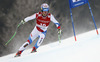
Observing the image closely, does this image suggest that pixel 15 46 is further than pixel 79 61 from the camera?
Yes

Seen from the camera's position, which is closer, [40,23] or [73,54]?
[73,54]

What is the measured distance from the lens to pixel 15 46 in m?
6.89

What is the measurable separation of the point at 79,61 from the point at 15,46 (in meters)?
5.33

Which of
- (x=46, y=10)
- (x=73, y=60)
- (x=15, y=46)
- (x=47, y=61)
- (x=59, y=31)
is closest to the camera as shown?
(x=73, y=60)

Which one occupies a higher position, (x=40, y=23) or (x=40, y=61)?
(x=40, y=23)

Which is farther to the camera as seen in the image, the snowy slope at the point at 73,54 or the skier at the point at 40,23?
the skier at the point at 40,23

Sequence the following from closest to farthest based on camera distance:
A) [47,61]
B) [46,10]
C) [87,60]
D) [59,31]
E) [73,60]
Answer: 1. [87,60]
2. [73,60]
3. [47,61]
4. [46,10]
5. [59,31]

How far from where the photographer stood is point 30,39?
419cm

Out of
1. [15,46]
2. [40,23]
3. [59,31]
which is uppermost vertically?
[40,23]

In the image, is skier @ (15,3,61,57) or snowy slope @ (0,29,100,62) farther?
skier @ (15,3,61,57)

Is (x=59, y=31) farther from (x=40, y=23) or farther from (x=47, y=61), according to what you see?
(x=47, y=61)

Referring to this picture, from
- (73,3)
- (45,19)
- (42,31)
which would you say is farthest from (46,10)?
(73,3)

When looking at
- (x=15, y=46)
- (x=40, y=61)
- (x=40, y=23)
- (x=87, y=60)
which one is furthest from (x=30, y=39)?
(x=15, y=46)

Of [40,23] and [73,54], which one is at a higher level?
[40,23]
